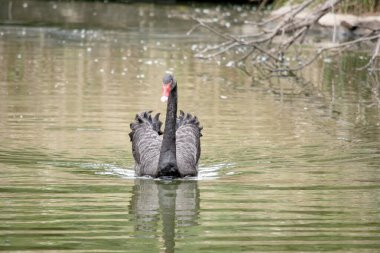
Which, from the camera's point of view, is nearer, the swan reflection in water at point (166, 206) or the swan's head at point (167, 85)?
the swan reflection in water at point (166, 206)

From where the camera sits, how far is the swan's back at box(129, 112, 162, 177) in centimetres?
→ 959

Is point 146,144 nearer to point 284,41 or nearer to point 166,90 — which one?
point 166,90

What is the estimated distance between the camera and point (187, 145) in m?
9.99

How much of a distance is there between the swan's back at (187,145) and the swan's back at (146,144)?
0.66ft

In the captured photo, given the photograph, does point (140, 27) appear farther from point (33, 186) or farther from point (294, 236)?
point (294, 236)

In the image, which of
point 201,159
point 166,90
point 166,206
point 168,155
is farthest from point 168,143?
point 166,206

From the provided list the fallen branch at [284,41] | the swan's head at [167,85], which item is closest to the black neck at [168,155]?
the swan's head at [167,85]

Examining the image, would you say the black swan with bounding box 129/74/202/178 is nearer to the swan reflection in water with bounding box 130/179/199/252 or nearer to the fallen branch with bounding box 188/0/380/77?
the swan reflection in water with bounding box 130/179/199/252

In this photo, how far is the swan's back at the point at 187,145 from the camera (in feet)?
31.2

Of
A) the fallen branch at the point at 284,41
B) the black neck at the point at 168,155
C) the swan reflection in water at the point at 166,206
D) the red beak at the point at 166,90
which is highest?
the fallen branch at the point at 284,41

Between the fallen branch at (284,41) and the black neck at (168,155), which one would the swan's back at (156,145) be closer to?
the black neck at (168,155)

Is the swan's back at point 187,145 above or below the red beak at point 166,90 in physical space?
below

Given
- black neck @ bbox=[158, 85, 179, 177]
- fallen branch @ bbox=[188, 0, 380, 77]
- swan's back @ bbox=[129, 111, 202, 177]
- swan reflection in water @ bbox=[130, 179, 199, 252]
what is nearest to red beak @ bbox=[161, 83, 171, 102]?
black neck @ bbox=[158, 85, 179, 177]

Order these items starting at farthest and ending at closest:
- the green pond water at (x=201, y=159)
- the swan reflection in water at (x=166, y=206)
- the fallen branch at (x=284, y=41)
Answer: the fallen branch at (x=284, y=41) → the swan reflection in water at (x=166, y=206) → the green pond water at (x=201, y=159)
